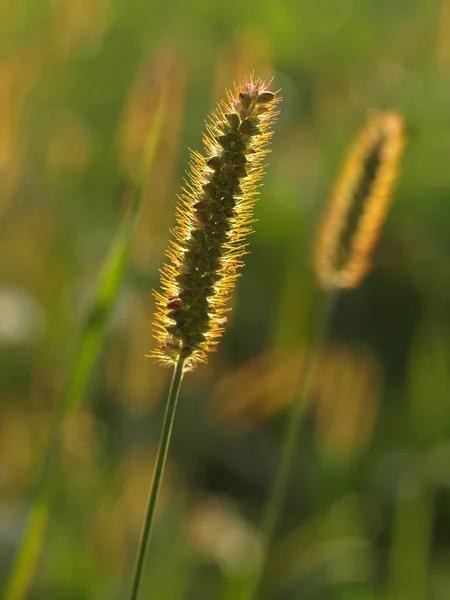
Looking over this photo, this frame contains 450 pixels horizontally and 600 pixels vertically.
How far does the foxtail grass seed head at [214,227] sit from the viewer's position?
897mm

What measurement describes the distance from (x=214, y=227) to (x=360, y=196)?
0.74 meters

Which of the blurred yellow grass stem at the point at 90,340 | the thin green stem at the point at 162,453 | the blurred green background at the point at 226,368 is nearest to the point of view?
the thin green stem at the point at 162,453

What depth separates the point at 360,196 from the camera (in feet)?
5.26

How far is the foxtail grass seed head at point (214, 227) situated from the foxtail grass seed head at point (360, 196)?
0.66m

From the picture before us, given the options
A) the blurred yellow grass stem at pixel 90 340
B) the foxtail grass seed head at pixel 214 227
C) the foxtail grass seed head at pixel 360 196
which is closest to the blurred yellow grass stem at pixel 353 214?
the foxtail grass seed head at pixel 360 196

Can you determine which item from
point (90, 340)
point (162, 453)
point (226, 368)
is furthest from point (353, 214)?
point (226, 368)

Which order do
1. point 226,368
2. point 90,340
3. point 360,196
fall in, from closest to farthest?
point 90,340 → point 360,196 → point 226,368

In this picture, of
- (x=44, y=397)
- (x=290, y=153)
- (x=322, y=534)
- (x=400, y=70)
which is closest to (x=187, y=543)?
(x=322, y=534)

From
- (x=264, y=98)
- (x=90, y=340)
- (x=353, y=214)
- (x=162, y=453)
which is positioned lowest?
(x=162, y=453)

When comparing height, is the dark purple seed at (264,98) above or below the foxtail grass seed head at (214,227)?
above

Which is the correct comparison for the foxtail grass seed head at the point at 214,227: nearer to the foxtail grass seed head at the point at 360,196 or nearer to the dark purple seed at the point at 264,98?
the dark purple seed at the point at 264,98

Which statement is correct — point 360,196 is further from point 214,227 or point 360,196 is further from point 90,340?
point 214,227

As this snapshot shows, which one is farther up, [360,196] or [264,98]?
[360,196]

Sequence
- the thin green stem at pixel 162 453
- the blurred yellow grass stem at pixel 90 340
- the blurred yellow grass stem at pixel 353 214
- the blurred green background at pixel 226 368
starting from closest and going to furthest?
the thin green stem at pixel 162 453, the blurred yellow grass stem at pixel 90 340, the blurred yellow grass stem at pixel 353 214, the blurred green background at pixel 226 368
